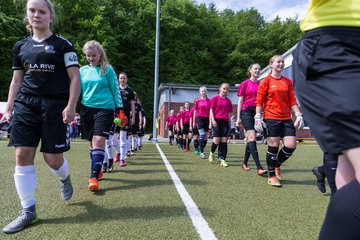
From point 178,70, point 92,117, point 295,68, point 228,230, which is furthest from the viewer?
point 178,70

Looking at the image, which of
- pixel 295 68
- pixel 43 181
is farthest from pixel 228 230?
pixel 43 181

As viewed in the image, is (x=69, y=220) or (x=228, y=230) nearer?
(x=228, y=230)

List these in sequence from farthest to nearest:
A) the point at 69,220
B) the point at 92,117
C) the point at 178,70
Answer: the point at 178,70 < the point at 92,117 < the point at 69,220

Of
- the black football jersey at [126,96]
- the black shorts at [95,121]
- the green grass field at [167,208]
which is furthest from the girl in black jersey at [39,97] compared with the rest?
the black football jersey at [126,96]

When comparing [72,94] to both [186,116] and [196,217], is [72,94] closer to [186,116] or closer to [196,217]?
[196,217]

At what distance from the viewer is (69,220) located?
10.9 ft

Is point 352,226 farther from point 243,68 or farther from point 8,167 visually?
point 243,68

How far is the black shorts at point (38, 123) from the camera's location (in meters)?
3.28

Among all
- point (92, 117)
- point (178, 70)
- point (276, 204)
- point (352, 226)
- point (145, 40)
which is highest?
point (145, 40)

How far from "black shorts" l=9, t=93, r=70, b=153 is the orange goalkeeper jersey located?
140 inches

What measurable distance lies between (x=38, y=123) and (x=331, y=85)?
2824 millimetres

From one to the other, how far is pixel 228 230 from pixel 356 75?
6.80 ft

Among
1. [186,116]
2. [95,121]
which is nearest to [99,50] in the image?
[95,121]

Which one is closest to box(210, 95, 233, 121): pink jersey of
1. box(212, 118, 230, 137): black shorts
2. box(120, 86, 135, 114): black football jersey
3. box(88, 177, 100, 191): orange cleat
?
box(212, 118, 230, 137): black shorts
